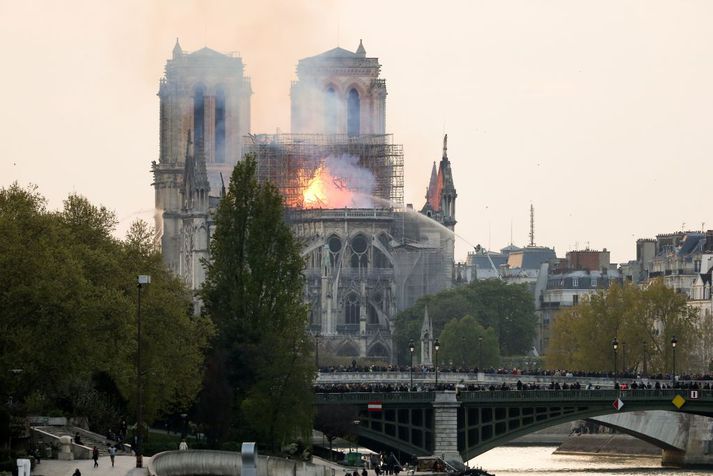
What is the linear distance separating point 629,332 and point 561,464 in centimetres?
4000

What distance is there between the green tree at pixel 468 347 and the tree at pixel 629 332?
8.03m

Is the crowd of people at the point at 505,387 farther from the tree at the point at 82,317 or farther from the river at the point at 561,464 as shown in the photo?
the tree at the point at 82,317

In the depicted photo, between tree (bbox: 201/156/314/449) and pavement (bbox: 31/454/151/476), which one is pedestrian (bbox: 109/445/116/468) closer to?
pavement (bbox: 31/454/151/476)

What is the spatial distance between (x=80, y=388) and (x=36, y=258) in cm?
972

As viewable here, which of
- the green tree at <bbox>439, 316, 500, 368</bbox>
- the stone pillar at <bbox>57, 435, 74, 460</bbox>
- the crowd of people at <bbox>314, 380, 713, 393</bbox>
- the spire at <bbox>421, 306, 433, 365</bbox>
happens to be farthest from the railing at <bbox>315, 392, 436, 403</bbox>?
the green tree at <bbox>439, 316, 500, 368</bbox>

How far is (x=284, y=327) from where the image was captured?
108625mm

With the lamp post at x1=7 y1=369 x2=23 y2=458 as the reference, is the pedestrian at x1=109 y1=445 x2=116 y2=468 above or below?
below

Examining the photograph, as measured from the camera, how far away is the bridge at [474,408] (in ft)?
397

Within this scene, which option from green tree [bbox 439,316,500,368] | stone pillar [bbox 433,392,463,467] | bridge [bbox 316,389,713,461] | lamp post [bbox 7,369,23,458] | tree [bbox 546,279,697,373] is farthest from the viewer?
green tree [bbox 439,316,500,368]

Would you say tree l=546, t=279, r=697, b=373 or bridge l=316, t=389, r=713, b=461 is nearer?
bridge l=316, t=389, r=713, b=461

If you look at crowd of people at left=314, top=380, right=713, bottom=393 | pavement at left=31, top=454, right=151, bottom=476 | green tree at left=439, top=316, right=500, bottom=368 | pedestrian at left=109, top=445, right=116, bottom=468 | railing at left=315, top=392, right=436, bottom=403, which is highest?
green tree at left=439, top=316, right=500, bottom=368

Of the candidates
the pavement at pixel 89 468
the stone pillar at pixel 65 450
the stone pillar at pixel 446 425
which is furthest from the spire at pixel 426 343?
the pavement at pixel 89 468

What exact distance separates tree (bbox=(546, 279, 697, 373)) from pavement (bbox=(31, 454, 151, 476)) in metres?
91.4

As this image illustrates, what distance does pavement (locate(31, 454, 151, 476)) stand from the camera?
80000 millimetres
